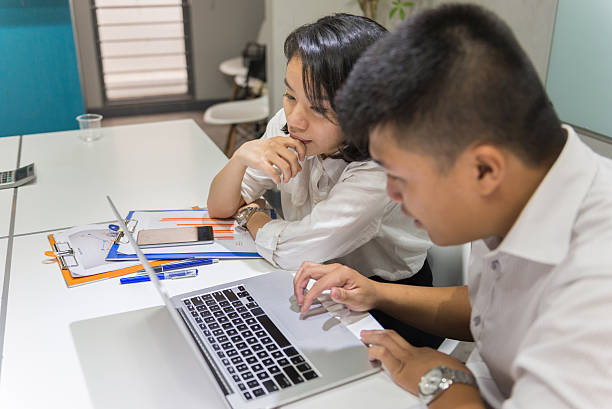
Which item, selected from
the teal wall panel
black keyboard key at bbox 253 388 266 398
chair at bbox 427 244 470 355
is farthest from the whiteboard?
the teal wall panel

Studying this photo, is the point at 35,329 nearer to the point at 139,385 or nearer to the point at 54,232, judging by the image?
the point at 139,385

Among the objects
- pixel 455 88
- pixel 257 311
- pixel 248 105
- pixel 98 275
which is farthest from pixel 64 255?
pixel 248 105

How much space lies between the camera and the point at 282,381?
2.71ft

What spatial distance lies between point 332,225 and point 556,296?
23.6 inches

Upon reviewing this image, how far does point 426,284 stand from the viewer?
52.9 inches

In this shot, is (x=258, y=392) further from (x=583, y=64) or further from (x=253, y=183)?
(x=583, y=64)

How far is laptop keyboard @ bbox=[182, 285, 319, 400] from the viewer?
0.83 meters

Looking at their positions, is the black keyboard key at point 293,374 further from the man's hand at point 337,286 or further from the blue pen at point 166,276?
the blue pen at point 166,276

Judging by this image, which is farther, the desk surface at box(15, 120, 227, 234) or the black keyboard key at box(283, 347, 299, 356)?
the desk surface at box(15, 120, 227, 234)

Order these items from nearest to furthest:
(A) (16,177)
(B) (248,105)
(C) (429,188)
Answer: (C) (429,188) < (A) (16,177) < (B) (248,105)

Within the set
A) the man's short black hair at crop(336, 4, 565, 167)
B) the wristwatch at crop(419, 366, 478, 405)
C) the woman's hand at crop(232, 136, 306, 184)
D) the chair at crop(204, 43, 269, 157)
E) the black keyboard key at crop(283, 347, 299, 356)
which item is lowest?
the chair at crop(204, 43, 269, 157)

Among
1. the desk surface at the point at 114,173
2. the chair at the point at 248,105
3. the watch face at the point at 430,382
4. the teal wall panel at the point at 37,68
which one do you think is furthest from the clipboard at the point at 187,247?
the teal wall panel at the point at 37,68

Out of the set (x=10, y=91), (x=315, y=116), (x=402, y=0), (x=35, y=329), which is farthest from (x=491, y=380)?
(x=10, y=91)

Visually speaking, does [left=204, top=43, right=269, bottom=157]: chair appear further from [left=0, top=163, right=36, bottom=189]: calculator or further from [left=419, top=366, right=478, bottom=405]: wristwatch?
[left=419, top=366, right=478, bottom=405]: wristwatch
